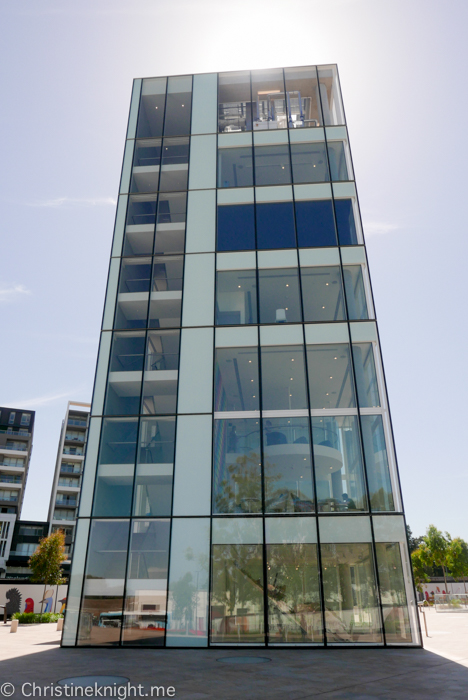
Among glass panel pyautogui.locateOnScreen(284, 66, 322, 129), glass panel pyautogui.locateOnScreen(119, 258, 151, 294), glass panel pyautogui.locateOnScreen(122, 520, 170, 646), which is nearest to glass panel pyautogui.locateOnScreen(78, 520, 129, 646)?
glass panel pyautogui.locateOnScreen(122, 520, 170, 646)

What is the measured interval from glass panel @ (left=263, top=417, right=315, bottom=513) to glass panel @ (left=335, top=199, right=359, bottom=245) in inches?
338

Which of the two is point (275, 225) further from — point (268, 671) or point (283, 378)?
point (268, 671)

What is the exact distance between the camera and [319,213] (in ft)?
68.3

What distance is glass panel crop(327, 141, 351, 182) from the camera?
21.7 meters

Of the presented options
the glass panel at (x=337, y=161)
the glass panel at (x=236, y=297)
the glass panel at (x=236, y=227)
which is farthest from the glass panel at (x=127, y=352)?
the glass panel at (x=337, y=161)

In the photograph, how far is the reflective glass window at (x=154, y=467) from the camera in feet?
51.4

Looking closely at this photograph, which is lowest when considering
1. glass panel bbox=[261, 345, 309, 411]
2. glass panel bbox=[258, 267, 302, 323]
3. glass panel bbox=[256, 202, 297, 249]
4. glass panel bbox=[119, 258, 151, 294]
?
glass panel bbox=[261, 345, 309, 411]

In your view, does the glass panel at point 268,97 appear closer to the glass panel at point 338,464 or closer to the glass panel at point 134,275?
the glass panel at point 134,275

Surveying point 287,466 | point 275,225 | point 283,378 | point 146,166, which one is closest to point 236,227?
point 275,225

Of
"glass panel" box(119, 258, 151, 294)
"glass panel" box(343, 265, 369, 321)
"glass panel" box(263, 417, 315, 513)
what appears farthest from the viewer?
"glass panel" box(119, 258, 151, 294)

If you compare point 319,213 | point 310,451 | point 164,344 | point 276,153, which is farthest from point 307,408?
point 276,153

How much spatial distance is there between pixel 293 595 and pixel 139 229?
1669 centimetres

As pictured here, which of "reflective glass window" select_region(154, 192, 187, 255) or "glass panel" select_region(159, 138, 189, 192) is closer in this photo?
"reflective glass window" select_region(154, 192, 187, 255)

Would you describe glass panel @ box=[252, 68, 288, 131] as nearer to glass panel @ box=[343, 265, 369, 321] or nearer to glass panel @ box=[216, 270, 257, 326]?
glass panel @ box=[216, 270, 257, 326]
